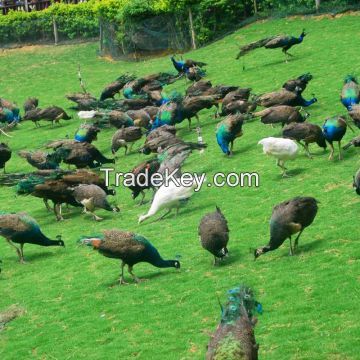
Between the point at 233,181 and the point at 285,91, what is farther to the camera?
the point at 285,91

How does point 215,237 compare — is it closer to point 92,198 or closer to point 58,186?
point 92,198

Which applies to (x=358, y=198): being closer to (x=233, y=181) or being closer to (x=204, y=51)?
(x=233, y=181)

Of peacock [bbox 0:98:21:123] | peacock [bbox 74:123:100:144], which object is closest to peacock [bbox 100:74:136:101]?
peacock [bbox 0:98:21:123]

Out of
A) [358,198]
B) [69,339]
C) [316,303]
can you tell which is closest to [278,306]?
[316,303]

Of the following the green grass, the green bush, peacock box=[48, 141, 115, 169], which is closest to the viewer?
the green grass

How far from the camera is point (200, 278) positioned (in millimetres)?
13516

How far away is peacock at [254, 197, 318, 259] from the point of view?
1336 cm

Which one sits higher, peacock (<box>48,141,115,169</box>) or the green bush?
peacock (<box>48,141,115,169</box>)

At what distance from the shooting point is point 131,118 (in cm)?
2498

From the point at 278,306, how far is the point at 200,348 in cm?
139

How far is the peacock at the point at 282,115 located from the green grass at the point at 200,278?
0.81m

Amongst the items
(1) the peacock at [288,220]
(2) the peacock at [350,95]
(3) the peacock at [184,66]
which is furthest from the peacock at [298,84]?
(1) the peacock at [288,220]

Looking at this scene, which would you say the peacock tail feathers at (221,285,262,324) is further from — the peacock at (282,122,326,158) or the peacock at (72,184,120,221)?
the peacock at (282,122,326,158)

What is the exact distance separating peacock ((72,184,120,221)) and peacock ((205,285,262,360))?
8.75m
